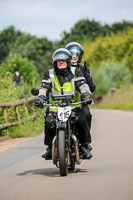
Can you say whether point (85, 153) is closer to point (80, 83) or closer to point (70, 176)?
point (70, 176)

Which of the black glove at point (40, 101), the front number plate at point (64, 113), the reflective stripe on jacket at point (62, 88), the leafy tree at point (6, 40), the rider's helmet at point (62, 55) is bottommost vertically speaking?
the front number plate at point (64, 113)

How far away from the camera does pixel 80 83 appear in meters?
8.09

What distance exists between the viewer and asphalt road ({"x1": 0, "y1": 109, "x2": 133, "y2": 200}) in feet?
20.2

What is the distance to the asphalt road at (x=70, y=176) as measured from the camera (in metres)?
6.17

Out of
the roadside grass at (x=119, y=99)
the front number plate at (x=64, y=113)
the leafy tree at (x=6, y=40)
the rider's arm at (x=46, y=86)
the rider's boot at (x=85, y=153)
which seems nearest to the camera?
the front number plate at (x=64, y=113)

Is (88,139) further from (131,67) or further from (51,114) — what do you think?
(131,67)

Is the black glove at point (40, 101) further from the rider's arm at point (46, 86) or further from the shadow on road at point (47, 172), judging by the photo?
the shadow on road at point (47, 172)

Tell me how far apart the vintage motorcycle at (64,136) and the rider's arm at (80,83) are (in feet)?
0.61

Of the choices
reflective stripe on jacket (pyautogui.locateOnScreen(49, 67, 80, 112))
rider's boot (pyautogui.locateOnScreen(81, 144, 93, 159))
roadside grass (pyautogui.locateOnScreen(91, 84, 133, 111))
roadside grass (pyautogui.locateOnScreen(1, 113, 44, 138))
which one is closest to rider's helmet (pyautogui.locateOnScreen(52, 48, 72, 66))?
reflective stripe on jacket (pyautogui.locateOnScreen(49, 67, 80, 112))

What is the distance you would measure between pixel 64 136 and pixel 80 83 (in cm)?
98

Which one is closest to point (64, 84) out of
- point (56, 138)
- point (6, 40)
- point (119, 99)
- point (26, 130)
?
point (56, 138)

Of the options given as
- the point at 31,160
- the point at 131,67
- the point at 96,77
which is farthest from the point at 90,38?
the point at 31,160

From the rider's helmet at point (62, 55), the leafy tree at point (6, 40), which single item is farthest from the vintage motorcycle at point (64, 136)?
the leafy tree at point (6, 40)

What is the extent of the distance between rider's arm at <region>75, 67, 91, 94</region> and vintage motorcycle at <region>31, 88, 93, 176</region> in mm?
185
